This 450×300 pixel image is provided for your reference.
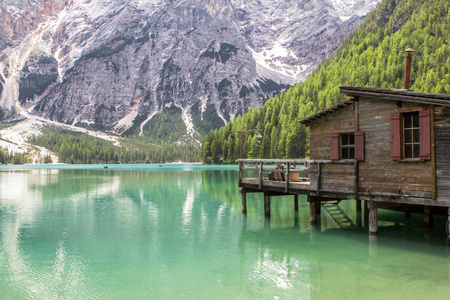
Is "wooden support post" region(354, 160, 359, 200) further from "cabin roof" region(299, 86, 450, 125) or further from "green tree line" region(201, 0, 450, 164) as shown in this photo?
"green tree line" region(201, 0, 450, 164)

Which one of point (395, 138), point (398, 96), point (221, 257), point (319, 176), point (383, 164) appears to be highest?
point (398, 96)

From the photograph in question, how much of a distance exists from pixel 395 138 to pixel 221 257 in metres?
10.0

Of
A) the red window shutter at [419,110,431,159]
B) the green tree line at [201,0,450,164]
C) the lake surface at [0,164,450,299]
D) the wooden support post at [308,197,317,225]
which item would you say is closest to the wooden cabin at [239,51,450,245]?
the red window shutter at [419,110,431,159]

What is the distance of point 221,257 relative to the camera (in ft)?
58.9

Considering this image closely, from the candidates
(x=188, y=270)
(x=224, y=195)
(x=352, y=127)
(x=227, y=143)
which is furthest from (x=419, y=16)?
(x=188, y=270)


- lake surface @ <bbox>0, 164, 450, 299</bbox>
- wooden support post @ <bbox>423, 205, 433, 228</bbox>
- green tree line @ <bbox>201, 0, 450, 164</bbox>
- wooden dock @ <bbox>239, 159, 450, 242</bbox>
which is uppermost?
green tree line @ <bbox>201, 0, 450, 164</bbox>

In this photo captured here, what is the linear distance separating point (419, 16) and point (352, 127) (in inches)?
5710

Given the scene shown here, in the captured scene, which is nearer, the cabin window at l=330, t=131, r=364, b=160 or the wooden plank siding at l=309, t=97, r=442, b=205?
the wooden plank siding at l=309, t=97, r=442, b=205

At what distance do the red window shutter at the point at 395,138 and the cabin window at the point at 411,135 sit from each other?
356 millimetres

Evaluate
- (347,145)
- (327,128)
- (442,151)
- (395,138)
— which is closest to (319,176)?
(347,145)

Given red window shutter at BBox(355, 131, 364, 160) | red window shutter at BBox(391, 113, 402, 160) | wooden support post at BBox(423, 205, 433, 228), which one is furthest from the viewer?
wooden support post at BBox(423, 205, 433, 228)

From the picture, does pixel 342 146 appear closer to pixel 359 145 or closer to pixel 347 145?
pixel 347 145

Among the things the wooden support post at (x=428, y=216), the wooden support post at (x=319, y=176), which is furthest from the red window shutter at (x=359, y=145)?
the wooden support post at (x=428, y=216)

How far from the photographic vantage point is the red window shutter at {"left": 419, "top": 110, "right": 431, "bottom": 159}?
1662 cm
